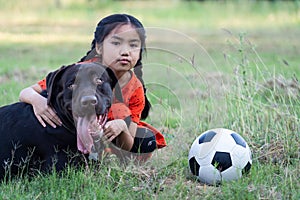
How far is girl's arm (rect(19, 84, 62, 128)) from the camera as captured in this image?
460cm

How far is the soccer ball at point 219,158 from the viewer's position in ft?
15.4

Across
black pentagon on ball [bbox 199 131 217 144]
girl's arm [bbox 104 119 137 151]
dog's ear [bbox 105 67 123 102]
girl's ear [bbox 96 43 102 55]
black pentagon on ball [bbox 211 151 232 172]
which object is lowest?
black pentagon on ball [bbox 211 151 232 172]

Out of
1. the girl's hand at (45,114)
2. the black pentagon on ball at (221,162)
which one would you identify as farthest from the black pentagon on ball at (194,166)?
the girl's hand at (45,114)

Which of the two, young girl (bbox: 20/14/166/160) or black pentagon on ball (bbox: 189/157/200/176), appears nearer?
young girl (bbox: 20/14/166/160)

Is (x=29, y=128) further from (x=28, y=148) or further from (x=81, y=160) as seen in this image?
(x=81, y=160)

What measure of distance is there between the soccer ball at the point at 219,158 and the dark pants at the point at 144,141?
440 mm

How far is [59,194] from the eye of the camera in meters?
4.38

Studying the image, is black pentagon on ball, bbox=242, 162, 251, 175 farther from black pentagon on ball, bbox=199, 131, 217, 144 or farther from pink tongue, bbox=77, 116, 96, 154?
pink tongue, bbox=77, 116, 96, 154

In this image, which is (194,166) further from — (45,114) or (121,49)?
(45,114)

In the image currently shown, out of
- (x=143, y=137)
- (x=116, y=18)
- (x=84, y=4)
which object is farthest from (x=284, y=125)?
(x=84, y=4)

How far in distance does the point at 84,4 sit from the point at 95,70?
15.3 meters

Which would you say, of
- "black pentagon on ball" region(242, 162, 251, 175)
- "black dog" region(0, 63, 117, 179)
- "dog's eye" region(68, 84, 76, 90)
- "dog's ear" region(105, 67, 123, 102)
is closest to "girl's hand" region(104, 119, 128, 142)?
"black dog" region(0, 63, 117, 179)

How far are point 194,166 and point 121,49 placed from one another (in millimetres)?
1091

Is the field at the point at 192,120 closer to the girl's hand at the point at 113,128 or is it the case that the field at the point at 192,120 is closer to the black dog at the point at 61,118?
the black dog at the point at 61,118
